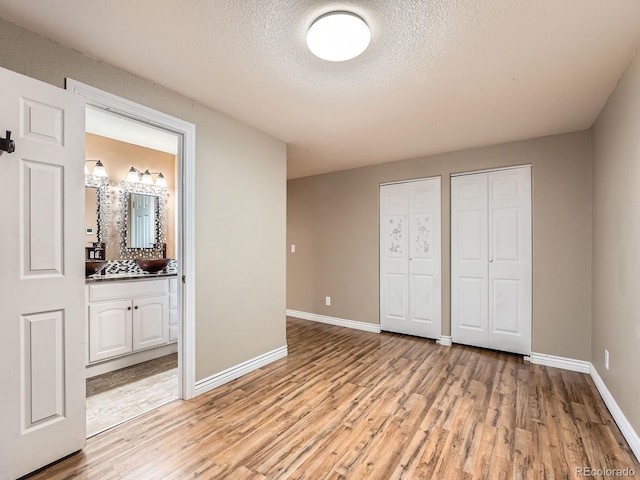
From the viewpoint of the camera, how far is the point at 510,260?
3463 mm

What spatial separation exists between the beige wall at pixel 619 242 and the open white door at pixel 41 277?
3.23m

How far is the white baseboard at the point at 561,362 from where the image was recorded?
9.95ft

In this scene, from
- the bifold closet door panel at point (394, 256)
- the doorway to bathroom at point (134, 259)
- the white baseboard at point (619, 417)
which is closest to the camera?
the white baseboard at point (619, 417)

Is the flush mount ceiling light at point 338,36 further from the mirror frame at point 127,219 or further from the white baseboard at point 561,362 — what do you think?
the white baseboard at point 561,362

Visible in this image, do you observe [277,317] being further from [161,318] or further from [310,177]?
[310,177]

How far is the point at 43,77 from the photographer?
68.2 inches

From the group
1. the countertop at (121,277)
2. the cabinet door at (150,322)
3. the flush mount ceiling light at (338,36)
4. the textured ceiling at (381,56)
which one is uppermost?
the textured ceiling at (381,56)

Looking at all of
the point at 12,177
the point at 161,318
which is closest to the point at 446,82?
the point at 12,177

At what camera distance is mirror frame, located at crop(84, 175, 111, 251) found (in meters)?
3.43

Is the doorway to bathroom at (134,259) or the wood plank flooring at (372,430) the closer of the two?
the wood plank flooring at (372,430)

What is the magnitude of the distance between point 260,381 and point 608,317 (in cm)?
286

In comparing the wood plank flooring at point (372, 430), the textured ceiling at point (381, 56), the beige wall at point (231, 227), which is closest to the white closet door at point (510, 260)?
the wood plank flooring at point (372, 430)

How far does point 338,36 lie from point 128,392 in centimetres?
298

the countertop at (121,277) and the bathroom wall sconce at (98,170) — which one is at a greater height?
the bathroom wall sconce at (98,170)
